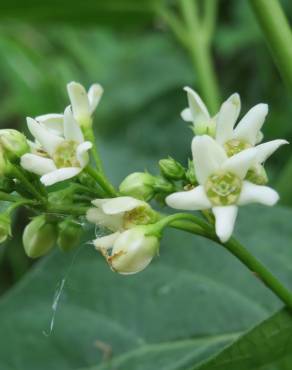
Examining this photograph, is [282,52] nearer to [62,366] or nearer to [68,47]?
[62,366]

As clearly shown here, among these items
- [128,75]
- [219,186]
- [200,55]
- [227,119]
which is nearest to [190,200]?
[219,186]

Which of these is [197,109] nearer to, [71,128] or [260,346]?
[71,128]

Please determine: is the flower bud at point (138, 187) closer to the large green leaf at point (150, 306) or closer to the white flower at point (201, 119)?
the white flower at point (201, 119)

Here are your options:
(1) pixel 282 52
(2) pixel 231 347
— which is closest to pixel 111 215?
(2) pixel 231 347

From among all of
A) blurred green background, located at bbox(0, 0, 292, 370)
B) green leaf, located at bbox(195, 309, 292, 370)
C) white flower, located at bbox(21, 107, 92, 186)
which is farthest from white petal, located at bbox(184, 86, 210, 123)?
blurred green background, located at bbox(0, 0, 292, 370)

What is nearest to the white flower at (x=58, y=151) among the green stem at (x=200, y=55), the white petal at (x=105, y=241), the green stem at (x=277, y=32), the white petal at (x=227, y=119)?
the white petal at (x=105, y=241)

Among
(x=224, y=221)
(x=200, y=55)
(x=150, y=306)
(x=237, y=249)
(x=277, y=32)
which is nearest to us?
(x=224, y=221)

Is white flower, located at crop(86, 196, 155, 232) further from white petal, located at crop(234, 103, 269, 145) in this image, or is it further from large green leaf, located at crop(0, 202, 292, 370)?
large green leaf, located at crop(0, 202, 292, 370)
